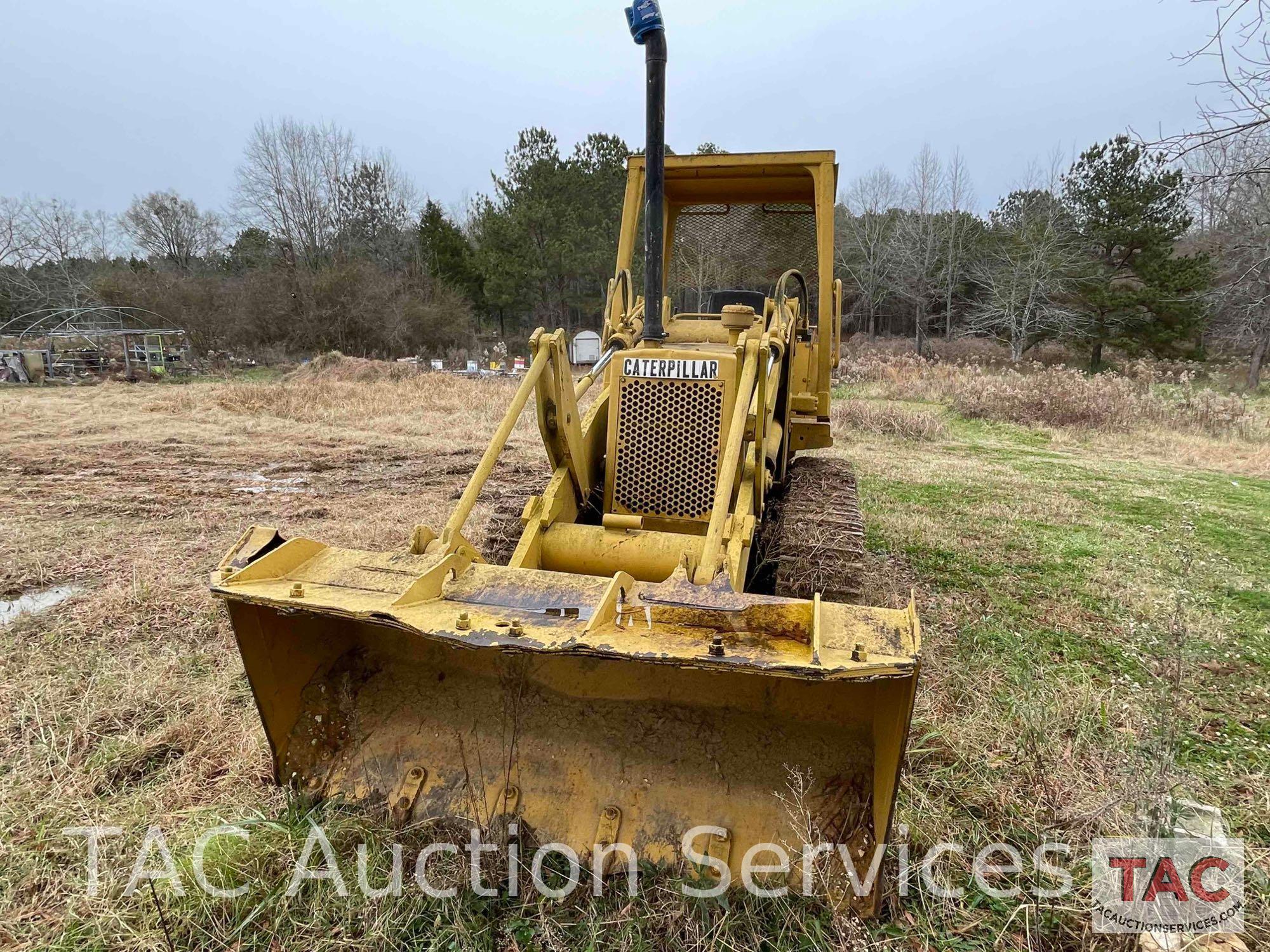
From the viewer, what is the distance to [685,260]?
→ 5988 millimetres

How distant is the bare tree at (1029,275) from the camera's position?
85.4ft

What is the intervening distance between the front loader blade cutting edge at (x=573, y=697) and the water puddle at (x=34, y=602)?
2939 mm

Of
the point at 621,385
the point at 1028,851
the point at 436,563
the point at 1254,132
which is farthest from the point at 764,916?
the point at 1254,132

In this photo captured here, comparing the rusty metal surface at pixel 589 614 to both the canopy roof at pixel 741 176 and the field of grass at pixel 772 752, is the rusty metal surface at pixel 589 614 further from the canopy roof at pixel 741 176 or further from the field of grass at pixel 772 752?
the canopy roof at pixel 741 176

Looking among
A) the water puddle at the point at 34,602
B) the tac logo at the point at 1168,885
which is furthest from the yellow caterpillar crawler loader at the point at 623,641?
the water puddle at the point at 34,602

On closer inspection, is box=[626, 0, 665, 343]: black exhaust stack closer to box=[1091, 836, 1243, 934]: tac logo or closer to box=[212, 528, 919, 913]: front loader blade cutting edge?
box=[212, 528, 919, 913]: front loader blade cutting edge

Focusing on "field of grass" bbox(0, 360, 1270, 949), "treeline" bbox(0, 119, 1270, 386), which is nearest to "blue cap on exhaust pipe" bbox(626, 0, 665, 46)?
"field of grass" bbox(0, 360, 1270, 949)

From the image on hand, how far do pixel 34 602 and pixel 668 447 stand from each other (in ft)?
14.4

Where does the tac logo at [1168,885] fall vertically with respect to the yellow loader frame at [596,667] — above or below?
below

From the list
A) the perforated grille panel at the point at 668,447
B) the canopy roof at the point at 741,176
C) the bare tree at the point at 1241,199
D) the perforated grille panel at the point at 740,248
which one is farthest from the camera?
the perforated grille panel at the point at 740,248

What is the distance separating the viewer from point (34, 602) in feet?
15.5

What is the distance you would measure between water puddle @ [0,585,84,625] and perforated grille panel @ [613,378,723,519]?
12.7 feet

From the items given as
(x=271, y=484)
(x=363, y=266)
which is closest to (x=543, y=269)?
(x=363, y=266)

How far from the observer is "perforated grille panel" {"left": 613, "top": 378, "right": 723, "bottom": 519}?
3.47m
